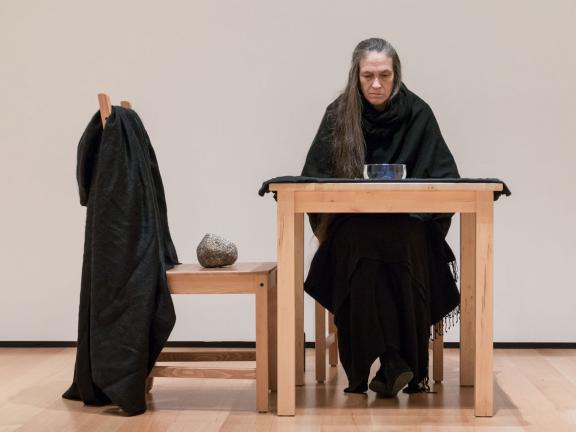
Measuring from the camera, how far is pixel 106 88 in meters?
3.92

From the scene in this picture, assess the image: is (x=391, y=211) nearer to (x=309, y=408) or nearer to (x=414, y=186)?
(x=414, y=186)

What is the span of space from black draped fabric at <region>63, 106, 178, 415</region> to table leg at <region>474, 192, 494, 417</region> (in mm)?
875

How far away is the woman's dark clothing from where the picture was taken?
2758 millimetres

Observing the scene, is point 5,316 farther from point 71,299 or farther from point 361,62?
point 361,62

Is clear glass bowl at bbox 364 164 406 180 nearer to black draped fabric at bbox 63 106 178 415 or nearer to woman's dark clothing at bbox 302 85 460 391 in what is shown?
woman's dark clothing at bbox 302 85 460 391

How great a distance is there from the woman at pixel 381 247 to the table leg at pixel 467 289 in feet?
0.20

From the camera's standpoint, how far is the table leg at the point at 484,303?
250 cm

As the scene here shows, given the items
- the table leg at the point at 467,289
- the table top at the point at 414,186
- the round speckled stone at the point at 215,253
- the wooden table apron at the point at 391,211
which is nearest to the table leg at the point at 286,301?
the wooden table apron at the point at 391,211

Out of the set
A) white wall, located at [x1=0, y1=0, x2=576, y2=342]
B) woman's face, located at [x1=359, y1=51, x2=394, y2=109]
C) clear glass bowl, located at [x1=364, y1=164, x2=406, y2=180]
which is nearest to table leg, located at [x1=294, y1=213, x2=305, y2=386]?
clear glass bowl, located at [x1=364, y1=164, x2=406, y2=180]

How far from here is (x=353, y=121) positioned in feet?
9.74

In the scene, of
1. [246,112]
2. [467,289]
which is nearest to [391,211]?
[467,289]

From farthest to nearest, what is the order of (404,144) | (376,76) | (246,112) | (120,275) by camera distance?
(246,112) → (404,144) → (376,76) → (120,275)

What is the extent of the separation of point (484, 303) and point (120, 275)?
103 cm

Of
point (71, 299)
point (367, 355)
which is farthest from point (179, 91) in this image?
point (367, 355)
